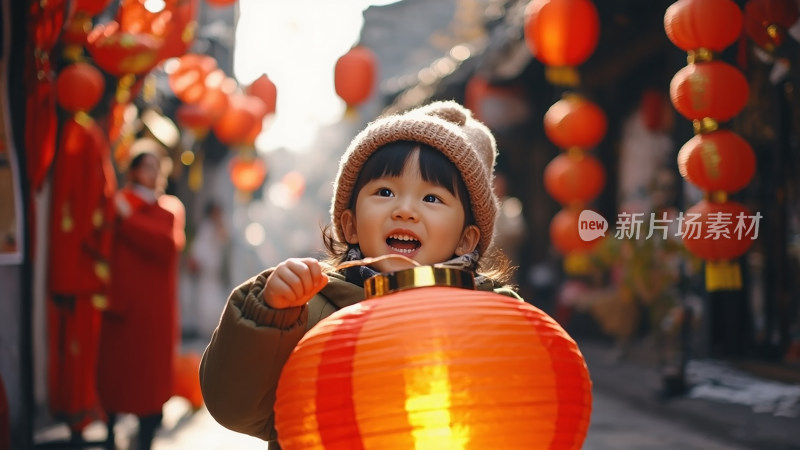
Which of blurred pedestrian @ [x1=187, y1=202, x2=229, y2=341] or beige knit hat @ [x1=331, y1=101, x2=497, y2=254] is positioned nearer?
beige knit hat @ [x1=331, y1=101, x2=497, y2=254]

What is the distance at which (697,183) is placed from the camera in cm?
394

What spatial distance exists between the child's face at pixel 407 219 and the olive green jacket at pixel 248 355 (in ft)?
0.83

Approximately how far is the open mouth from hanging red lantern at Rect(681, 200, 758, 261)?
235 cm

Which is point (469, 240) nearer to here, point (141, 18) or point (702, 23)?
point (702, 23)

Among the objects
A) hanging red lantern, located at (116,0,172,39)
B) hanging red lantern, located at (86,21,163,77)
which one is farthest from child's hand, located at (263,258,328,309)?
hanging red lantern, located at (116,0,172,39)

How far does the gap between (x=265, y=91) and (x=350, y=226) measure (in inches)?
358

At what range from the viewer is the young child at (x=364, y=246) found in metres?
1.88

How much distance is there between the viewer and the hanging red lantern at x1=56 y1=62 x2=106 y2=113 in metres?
5.15

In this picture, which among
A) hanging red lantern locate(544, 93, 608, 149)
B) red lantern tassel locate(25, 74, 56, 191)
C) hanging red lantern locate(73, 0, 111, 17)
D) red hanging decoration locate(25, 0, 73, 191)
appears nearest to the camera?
red hanging decoration locate(25, 0, 73, 191)

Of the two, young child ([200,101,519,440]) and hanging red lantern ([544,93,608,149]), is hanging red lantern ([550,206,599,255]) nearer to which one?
hanging red lantern ([544,93,608,149])

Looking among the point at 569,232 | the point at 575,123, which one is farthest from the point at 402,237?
the point at 569,232

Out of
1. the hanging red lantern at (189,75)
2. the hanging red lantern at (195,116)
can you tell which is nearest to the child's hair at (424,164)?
the hanging red lantern at (189,75)

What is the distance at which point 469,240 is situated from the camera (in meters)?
2.28

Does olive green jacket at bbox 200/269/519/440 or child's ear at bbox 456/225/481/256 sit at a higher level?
child's ear at bbox 456/225/481/256
